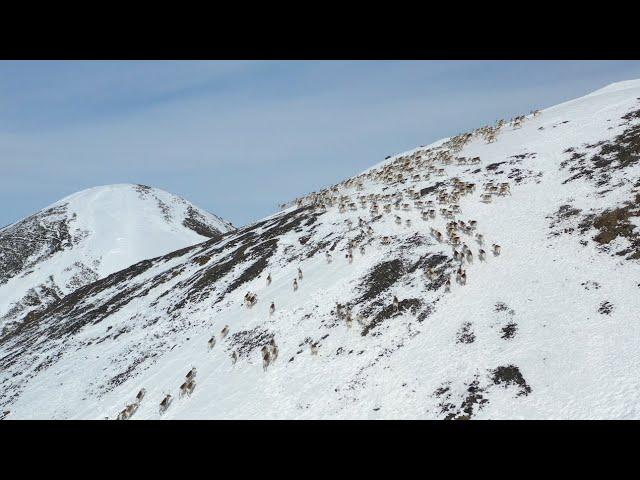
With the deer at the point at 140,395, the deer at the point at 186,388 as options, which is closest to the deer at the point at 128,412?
the deer at the point at 140,395

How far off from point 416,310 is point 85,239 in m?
112

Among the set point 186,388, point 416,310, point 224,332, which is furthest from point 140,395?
point 416,310

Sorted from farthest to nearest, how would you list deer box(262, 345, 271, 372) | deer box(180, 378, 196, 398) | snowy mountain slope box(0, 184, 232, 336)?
snowy mountain slope box(0, 184, 232, 336) < deer box(180, 378, 196, 398) < deer box(262, 345, 271, 372)

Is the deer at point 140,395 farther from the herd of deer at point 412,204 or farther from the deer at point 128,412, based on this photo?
the deer at point 128,412

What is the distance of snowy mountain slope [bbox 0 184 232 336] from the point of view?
104500mm

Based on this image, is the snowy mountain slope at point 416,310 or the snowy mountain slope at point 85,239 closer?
the snowy mountain slope at point 416,310

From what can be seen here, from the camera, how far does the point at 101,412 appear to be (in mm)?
35656

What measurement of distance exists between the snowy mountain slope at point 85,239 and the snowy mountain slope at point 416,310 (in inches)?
1793

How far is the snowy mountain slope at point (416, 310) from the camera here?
971 inches

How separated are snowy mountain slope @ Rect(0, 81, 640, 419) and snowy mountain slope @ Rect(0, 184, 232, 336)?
45.5 m

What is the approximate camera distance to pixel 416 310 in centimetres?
3238

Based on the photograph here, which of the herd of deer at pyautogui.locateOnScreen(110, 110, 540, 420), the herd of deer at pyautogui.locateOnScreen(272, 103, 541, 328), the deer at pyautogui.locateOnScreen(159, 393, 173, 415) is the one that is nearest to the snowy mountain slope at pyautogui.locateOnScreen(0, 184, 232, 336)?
the herd of deer at pyautogui.locateOnScreen(110, 110, 540, 420)

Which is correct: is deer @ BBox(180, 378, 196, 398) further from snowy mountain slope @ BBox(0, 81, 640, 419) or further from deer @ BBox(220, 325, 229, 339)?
deer @ BBox(220, 325, 229, 339)
